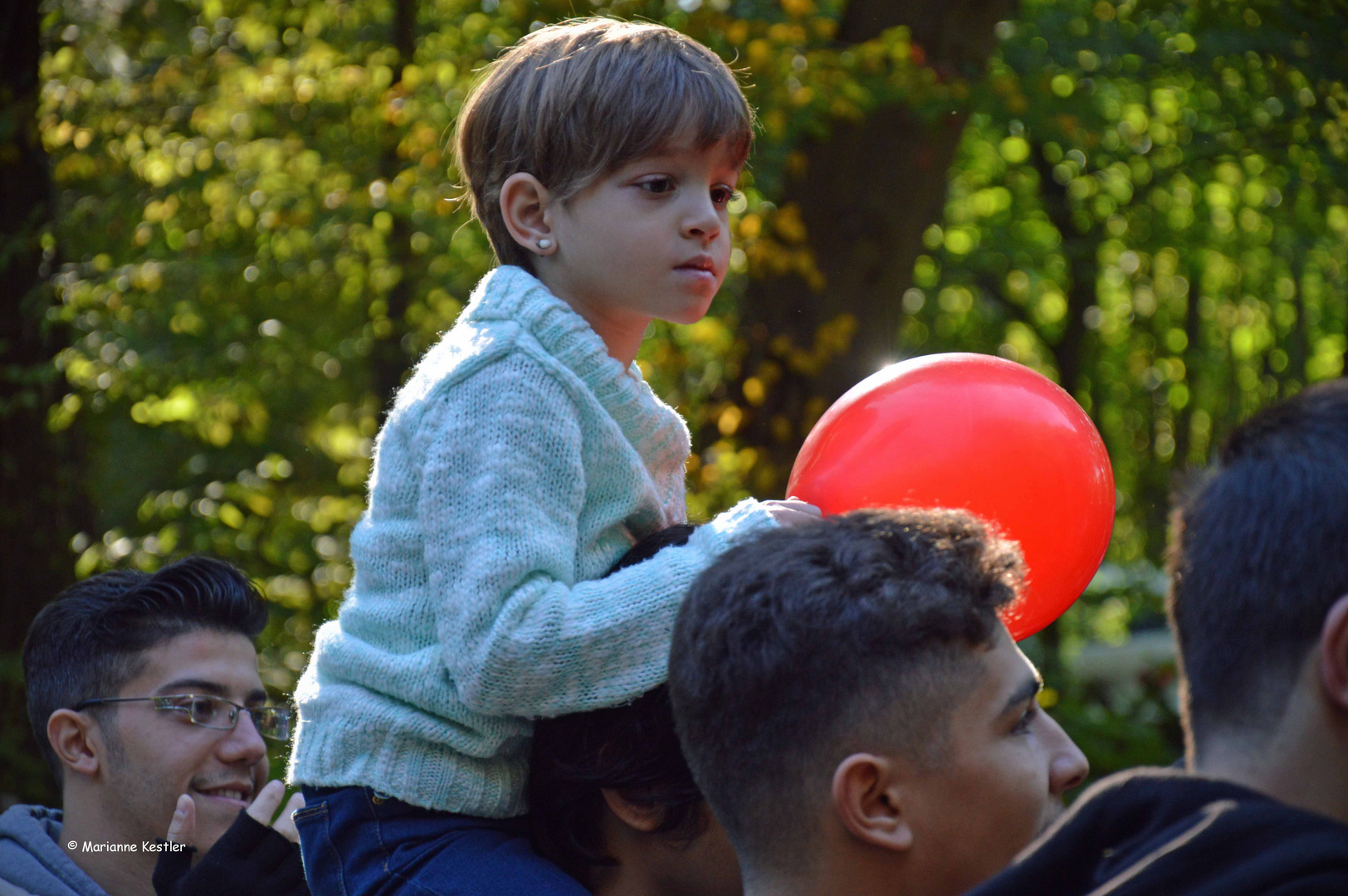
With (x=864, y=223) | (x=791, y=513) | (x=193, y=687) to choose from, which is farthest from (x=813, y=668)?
(x=864, y=223)

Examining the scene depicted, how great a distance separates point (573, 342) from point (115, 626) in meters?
1.85

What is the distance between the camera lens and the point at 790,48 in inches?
211

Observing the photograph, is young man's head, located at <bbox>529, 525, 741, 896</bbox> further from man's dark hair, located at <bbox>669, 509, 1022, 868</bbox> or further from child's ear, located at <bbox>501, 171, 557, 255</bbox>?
child's ear, located at <bbox>501, 171, 557, 255</bbox>

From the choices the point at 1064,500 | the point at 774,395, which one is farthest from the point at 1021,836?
the point at 774,395

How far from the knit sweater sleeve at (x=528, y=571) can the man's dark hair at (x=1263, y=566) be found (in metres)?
0.73

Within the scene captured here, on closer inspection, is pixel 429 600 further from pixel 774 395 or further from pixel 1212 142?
pixel 1212 142

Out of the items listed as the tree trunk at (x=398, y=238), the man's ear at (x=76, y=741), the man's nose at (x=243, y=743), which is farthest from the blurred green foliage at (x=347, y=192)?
the man's ear at (x=76, y=741)

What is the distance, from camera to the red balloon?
2260 millimetres

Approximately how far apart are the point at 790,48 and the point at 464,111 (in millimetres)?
3131

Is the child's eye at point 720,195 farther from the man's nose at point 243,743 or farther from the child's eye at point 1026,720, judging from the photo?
the man's nose at point 243,743

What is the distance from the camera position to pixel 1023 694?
178 cm

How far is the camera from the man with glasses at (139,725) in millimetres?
3158

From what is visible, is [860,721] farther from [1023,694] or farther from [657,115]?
[657,115]

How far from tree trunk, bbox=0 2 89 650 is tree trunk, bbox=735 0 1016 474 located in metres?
3.10
